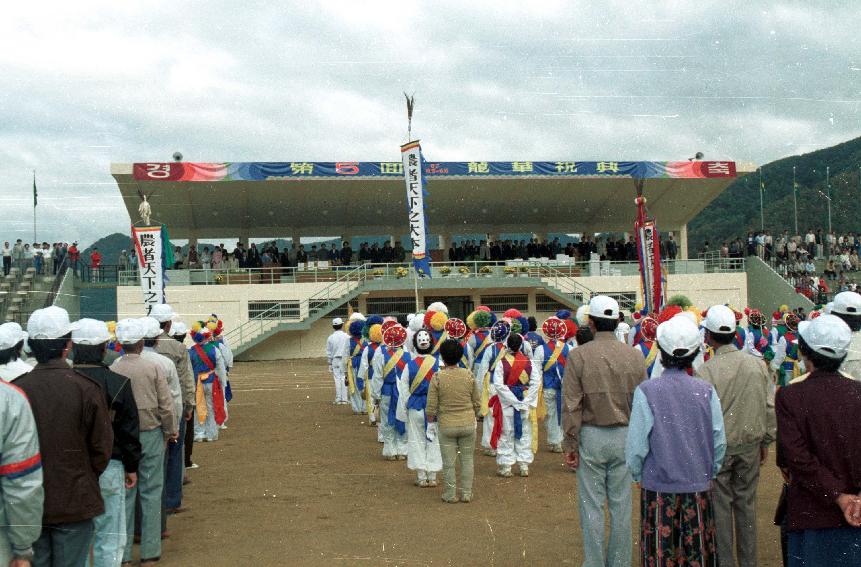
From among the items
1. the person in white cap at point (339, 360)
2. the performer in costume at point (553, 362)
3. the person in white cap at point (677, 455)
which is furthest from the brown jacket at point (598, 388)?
the person in white cap at point (339, 360)

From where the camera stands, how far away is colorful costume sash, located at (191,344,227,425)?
41.0 ft

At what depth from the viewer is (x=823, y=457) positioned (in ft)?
13.6

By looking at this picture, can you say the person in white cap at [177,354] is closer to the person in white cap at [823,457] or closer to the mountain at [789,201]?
the person in white cap at [823,457]

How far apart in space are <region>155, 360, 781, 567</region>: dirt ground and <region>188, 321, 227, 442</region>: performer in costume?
451 mm

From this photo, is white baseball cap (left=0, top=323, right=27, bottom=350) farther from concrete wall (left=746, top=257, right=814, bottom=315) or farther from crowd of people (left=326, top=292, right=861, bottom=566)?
concrete wall (left=746, top=257, right=814, bottom=315)

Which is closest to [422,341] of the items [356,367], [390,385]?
[390,385]

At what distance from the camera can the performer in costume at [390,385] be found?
34.7 ft

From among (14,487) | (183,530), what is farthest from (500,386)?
(14,487)

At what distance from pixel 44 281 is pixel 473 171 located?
19901 mm

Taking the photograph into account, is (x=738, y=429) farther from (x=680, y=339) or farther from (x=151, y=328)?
(x=151, y=328)

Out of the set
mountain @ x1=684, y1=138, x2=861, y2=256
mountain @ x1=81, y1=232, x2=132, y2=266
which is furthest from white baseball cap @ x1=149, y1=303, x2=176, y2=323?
mountain @ x1=684, y1=138, x2=861, y2=256

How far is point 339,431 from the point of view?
46.5 ft

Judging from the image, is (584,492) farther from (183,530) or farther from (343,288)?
(343,288)

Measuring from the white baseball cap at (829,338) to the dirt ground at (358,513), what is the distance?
8.93ft
